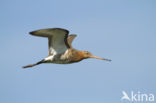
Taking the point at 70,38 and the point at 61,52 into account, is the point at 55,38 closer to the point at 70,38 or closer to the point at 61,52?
the point at 61,52

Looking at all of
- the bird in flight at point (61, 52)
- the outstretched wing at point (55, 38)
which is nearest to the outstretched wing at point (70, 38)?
the bird in flight at point (61, 52)

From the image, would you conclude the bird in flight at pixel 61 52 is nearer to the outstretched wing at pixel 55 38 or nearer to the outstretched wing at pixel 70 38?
the outstretched wing at pixel 55 38

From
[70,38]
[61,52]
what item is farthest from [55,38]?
[70,38]

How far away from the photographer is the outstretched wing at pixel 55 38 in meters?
19.1

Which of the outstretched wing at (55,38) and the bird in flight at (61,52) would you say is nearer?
the outstretched wing at (55,38)

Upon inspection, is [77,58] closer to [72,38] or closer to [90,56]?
[90,56]

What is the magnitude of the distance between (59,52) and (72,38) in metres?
2.38

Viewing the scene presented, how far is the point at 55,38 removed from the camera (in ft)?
65.8

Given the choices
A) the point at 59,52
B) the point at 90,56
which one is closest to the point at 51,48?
the point at 59,52

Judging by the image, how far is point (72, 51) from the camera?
2062cm

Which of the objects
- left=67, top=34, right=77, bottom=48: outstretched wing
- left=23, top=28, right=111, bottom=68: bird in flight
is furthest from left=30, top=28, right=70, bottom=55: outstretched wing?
left=67, top=34, right=77, bottom=48: outstretched wing

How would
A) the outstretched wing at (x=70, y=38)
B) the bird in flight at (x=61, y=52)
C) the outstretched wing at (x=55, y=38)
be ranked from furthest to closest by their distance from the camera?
the outstretched wing at (x=70, y=38) → the bird in flight at (x=61, y=52) → the outstretched wing at (x=55, y=38)

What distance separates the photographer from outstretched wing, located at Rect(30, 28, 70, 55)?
19086mm

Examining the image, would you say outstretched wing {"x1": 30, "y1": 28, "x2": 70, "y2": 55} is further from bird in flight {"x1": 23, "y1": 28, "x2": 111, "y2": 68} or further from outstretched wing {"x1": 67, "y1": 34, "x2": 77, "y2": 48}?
outstretched wing {"x1": 67, "y1": 34, "x2": 77, "y2": 48}
